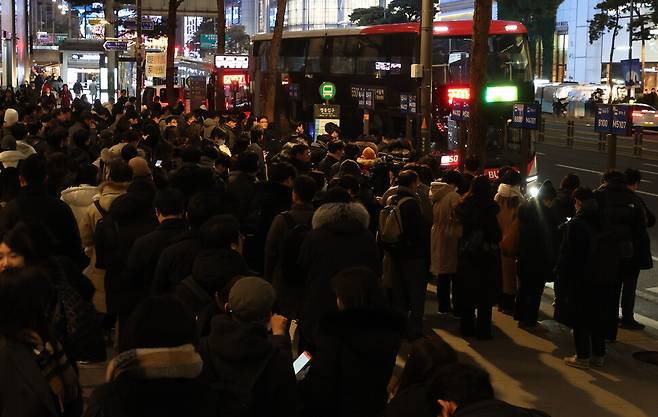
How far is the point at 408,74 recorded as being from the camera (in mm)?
26031

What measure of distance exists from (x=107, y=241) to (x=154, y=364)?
414cm

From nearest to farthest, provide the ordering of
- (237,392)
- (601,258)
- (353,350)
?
(237,392) < (353,350) < (601,258)

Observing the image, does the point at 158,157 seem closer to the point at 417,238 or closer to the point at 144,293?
the point at 417,238

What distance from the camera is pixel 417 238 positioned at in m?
9.68

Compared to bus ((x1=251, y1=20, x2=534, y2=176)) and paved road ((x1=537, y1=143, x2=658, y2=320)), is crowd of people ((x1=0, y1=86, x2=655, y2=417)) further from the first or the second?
bus ((x1=251, y1=20, x2=534, y2=176))

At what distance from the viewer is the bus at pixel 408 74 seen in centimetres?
2420

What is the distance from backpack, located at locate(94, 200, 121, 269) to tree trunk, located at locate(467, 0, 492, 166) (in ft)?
35.9

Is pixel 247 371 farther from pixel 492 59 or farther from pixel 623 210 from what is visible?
pixel 492 59

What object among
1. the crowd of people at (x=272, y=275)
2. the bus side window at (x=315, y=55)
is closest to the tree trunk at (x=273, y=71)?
the bus side window at (x=315, y=55)

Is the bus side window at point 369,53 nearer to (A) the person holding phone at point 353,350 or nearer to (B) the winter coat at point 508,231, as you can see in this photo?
(B) the winter coat at point 508,231

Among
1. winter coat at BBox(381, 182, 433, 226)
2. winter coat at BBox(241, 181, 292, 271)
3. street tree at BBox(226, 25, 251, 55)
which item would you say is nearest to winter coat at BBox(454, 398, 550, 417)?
winter coat at BBox(241, 181, 292, 271)

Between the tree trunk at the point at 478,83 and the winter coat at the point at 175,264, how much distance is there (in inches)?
472

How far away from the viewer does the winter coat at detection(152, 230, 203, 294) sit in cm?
650

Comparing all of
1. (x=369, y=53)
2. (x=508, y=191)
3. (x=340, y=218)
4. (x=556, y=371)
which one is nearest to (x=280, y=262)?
(x=340, y=218)
